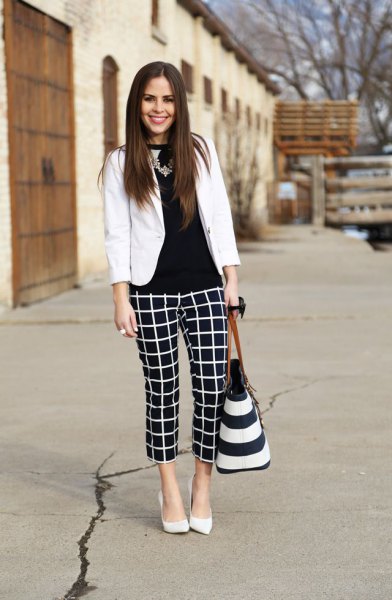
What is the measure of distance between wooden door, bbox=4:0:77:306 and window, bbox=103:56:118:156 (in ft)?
7.32

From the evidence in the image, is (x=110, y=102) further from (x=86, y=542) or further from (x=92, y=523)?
(x=86, y=542)

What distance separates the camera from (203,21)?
27.3m

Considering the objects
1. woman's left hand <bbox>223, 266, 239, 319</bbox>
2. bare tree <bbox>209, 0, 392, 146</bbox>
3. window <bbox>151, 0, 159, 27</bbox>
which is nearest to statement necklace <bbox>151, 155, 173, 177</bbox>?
woman's left hand <bbox>223, 266, 239, 319</bbox>

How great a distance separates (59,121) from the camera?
591 inches

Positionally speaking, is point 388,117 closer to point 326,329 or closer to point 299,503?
point 326,329

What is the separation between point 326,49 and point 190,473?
63509 millimetres

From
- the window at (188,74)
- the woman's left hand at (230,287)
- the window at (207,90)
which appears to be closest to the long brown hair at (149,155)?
the woman's left hand at (230,287)

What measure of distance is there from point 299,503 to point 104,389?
3.06m

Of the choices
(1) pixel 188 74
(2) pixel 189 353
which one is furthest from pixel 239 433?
(1) pixel 188 74

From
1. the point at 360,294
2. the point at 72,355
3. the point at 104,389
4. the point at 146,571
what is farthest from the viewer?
the point at 360,294

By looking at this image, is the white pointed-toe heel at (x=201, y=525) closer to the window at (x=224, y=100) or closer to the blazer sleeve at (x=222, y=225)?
the blazer sleeve at (x=222, y=225)

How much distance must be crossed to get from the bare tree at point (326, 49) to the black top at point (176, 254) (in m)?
56.7

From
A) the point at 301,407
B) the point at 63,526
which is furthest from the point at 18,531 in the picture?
the point at 301,407

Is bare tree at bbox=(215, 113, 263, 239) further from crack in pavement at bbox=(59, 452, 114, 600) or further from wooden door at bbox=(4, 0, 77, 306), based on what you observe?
crack in pavement at bbox=(59, 452, 114, 600)
